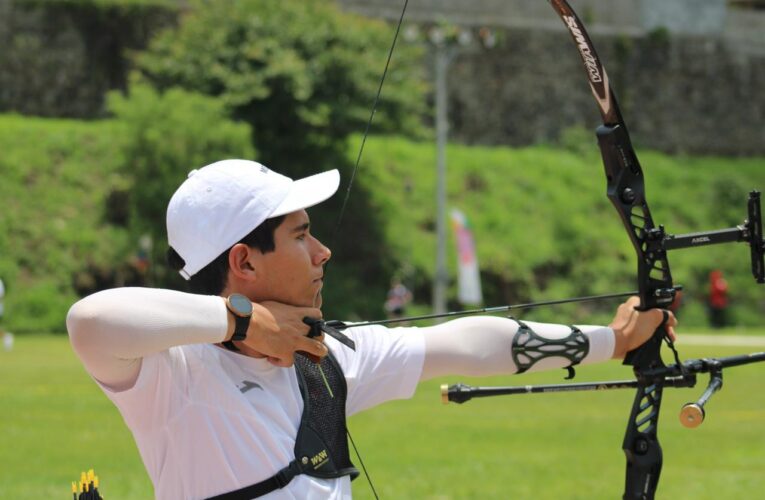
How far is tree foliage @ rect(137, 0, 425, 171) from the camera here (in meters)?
31.2

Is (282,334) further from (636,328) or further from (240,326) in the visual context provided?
(636,328)

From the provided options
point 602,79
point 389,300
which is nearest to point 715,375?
point 602,79

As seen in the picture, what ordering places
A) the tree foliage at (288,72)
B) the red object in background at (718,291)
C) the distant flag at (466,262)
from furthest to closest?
the red object in background at (718,291), the tree foliage at (288,72), the distant flag at (466,262)

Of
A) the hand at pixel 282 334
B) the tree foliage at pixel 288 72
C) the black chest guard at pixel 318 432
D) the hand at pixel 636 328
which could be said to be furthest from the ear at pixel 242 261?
the tree foliage at pixel 288 72

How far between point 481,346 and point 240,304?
72cm

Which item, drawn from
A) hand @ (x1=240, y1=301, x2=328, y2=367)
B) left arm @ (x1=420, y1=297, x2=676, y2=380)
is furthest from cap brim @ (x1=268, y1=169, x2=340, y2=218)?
left arm @ (x1=420, y1=297, x2=676, y2=380)

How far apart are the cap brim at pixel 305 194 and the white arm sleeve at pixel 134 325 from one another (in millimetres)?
297

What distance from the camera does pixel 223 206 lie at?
2.93 meters

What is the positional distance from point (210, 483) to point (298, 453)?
0.20 meters

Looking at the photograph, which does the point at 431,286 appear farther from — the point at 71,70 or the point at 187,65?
the point at 71,70

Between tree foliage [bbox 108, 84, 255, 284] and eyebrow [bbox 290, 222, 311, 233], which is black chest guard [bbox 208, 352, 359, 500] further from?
tree foliage [bbox 108, 84, 255, 284]

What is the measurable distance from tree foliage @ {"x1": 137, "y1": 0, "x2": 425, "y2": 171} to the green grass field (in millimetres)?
15413

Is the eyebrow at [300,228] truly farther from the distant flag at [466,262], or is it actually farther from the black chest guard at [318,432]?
the distant flag at [466,262]

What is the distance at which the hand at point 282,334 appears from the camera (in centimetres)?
280
